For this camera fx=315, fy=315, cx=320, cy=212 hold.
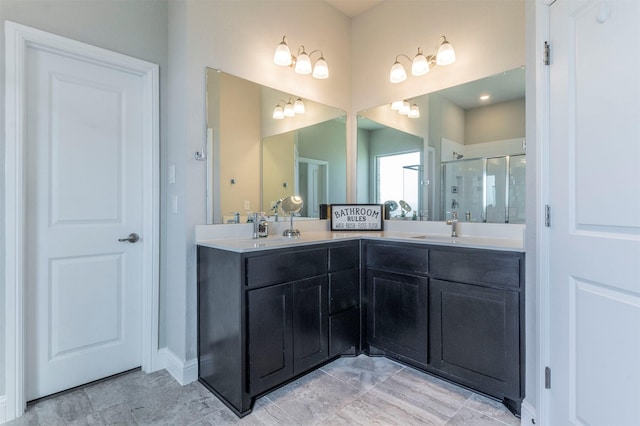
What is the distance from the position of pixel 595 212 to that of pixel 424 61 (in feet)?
5.68

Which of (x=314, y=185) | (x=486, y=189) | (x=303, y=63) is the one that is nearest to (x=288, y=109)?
(x=303, y=63)

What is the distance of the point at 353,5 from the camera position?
292 centimetres

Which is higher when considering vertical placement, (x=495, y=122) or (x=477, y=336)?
(x=495, y=122)

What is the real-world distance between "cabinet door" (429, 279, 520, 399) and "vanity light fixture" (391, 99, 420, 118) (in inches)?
55.8

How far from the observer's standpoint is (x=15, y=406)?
1.65m

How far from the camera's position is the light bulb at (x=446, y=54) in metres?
2.29

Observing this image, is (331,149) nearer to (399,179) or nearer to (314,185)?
(314,185)

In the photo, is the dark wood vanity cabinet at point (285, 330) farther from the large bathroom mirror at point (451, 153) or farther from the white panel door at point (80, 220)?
the large bathroom mirror at point (451, 153)

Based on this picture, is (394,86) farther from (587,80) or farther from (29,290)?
(29,290)

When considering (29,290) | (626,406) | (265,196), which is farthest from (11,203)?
(626,406)

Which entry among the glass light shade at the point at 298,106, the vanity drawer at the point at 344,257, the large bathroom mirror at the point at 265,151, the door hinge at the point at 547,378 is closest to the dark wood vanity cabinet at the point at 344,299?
the vanity drawer at the point at 344,257

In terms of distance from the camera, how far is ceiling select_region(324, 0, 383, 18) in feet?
9.39

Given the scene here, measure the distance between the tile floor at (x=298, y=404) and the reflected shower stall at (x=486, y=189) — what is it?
114cm

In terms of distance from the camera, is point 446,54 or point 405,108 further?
point 405,108
